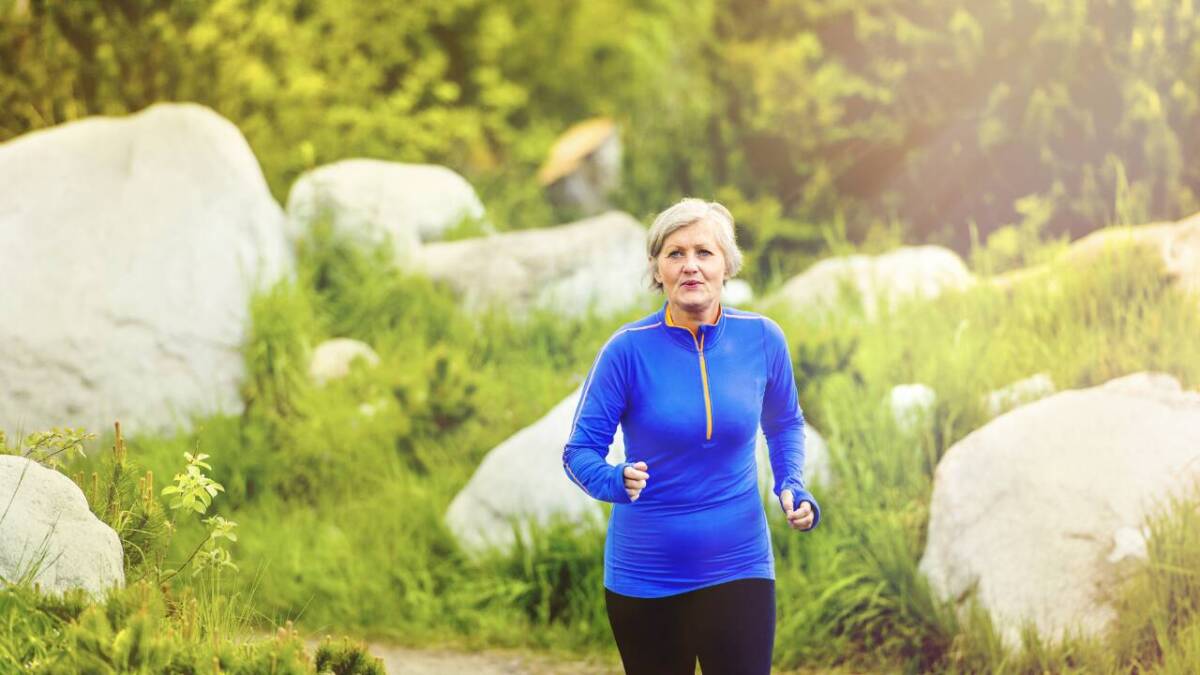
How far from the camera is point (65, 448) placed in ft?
10.8

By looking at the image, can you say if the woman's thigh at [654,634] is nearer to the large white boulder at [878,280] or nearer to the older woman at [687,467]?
the older woman at [687,467]

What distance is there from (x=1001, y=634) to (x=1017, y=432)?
86cm

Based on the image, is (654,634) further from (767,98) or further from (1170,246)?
(767,98)

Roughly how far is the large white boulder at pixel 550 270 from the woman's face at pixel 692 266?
4790 millimetres

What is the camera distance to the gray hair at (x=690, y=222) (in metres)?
2.82

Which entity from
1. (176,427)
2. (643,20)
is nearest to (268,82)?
(176,427)

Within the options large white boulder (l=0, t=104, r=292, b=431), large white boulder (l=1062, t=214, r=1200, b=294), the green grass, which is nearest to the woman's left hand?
the green grass

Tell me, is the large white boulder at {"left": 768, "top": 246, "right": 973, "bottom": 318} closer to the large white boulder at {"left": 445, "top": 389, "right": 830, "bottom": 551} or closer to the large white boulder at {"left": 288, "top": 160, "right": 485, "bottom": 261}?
the large white boulder at {"left": 445, "top": 389, "right": 830, "bottom": 551}

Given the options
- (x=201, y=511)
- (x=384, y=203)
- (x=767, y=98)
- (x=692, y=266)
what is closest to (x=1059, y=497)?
(x=692, y=266)

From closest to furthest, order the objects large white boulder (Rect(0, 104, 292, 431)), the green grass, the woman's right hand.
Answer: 1. the woman's right hand
2. the green grass
3. large white boulder (Rect(0, 104, 292, 431))

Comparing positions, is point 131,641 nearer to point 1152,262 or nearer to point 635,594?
point 635,594

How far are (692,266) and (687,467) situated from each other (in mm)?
456

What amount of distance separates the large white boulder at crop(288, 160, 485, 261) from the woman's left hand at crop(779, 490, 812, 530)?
5.60 meters

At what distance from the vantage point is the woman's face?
110 inches
